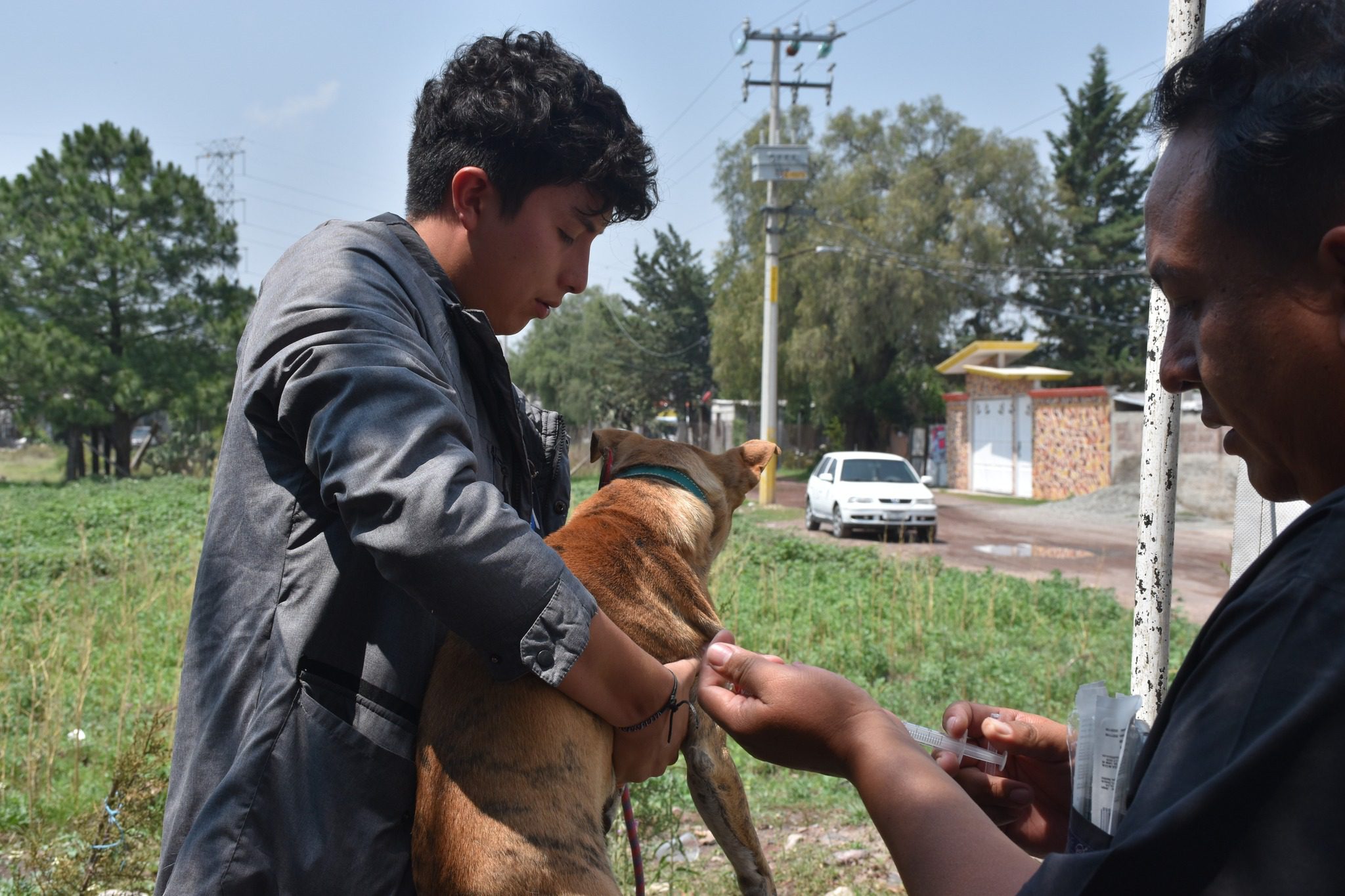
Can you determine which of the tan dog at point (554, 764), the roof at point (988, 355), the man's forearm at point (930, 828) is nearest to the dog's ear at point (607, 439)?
the tan dog at point (554, 764)

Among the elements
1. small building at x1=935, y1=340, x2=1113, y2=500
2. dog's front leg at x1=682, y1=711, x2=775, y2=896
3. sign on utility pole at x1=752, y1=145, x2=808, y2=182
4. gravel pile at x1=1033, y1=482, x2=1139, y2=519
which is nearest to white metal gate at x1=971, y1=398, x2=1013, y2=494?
small building at x1=935, y1=340, x2=1113, y2=500

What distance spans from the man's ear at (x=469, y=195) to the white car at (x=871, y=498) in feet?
52.2

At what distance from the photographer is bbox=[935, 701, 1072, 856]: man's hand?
67.4 inches

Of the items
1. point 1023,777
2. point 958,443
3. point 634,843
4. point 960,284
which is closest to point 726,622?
point 634,843

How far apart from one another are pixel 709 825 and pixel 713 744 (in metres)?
0.28

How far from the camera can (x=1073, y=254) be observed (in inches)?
A: 1746

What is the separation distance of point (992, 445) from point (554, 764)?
30917 mm

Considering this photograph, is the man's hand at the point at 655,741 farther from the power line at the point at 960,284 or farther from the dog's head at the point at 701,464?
the power line at the point at 960,284

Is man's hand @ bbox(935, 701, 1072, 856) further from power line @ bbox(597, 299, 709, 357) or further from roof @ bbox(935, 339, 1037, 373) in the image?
power line @ bbox(597, 299, 709, 357)

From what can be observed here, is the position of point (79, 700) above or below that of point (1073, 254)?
below

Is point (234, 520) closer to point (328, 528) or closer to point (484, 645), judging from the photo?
point (328, 528)

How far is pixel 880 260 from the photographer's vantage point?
34.6 m

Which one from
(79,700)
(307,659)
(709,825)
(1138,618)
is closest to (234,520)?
(307,659)

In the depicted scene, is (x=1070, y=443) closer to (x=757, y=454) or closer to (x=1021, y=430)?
(x=1021, y=430)
